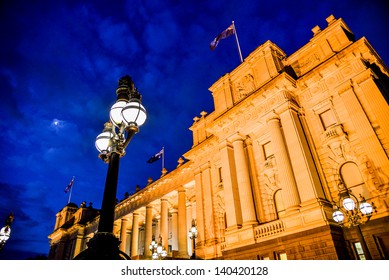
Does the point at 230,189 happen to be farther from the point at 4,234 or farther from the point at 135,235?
the point at 135,235

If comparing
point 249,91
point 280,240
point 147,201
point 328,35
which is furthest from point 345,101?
point 147,201

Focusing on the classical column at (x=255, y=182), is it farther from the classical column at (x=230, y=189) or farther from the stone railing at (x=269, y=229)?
the stone railing at (x=269, y=229)

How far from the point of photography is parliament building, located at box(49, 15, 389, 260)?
1301cm

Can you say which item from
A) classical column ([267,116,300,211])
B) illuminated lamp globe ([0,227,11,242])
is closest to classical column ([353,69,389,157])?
classical column ([267,116,300,211])

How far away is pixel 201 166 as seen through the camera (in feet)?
79.9

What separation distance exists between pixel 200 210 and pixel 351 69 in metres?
16.0

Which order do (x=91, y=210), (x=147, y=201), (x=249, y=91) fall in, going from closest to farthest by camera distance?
(x=249, y=91) → (x=147, y=201) → (x=91, y=210)

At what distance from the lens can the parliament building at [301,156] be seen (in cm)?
1301

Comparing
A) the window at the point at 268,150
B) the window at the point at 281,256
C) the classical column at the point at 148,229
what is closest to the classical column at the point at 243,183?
the window at the point at 268,150

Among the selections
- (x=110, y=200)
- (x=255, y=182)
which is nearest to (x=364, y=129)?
(x=255, y=182)
